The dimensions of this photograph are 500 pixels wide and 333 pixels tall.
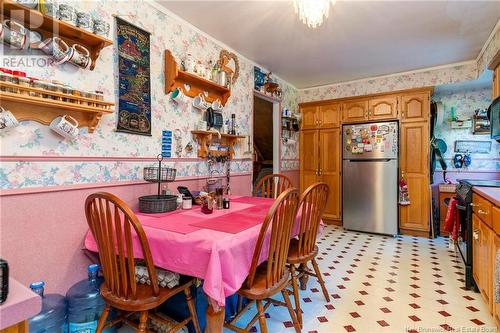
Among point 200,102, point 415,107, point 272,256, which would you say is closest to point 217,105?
point 200,102

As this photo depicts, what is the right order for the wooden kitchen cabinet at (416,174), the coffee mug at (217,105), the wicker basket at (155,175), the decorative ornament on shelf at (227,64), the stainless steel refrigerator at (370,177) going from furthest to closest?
1. the stainless steel refrigerator at (370,177)
2. the wooden kitchen cabinet at (416,174)
3. the decorative ornament on shelf at (227,64)
4. the coffee mug at (217,105)
5. the wicker basket at (155,175)

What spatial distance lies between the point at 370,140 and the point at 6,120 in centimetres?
402

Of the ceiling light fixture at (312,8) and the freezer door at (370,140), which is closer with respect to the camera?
the ceiling light fixture at (312,8)

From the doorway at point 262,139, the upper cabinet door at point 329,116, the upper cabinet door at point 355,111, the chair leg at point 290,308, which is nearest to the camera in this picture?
the chair leg at point 290,308

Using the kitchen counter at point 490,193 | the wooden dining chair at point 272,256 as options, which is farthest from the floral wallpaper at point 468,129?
the wooden dining chair at point 272,256

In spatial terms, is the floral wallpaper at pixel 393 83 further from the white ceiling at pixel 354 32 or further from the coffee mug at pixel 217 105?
the coffee mug at pixel 217 105

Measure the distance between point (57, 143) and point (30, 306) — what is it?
4.09 feet

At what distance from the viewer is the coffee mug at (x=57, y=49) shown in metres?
1.57

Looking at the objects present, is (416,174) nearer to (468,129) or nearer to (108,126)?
(468,129)

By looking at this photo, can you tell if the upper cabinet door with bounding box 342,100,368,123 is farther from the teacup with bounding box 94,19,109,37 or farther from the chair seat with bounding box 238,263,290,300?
the teacup with bounding box 94,19,109,37

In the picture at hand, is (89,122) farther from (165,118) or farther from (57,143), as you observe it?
(165,118)

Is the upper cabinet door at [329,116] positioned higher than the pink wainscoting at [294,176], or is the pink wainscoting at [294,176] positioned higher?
the upper cabinet door at [329,116]

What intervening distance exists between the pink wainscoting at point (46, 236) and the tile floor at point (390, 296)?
1.23m

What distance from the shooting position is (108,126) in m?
1.95
